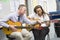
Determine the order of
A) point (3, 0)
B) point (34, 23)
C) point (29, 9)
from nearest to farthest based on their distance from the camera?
point (34, 23) → point (3, 0) → point (29, 9)

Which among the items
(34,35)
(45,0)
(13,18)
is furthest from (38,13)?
(45,0)

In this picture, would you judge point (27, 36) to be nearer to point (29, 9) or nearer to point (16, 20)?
point (16, 20)

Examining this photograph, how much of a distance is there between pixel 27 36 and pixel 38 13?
0.56m

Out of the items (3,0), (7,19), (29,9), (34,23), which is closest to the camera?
(7,19)

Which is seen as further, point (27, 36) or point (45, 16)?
point (45, 16)

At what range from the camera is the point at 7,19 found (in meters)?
3.35

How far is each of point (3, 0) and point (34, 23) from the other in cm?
77

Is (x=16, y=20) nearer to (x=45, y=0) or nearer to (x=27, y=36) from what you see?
(x=27, y=36)

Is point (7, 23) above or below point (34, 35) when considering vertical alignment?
above

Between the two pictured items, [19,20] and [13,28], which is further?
[19,20]

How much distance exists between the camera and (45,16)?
12.8 feet

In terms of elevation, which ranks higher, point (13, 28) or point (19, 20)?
point (19, 20)

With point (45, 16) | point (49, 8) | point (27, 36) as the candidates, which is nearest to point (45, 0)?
point (49, 8)

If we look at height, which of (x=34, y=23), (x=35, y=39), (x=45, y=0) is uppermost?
(x=45, y=0)
